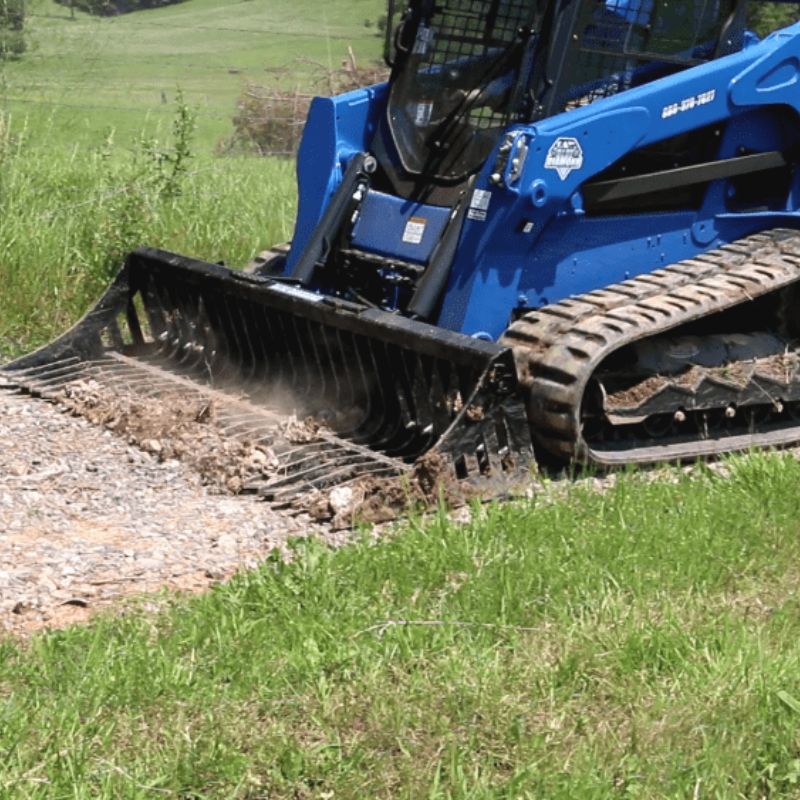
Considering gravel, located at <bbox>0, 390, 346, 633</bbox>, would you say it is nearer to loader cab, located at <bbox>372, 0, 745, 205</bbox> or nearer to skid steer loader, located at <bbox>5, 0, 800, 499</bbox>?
skid steer loader, located at <bbox>5, 0, 800, 499</bbox>

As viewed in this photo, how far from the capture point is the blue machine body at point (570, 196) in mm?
7012

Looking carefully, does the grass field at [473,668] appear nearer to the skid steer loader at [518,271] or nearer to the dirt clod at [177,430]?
the skid steer loader at [518,271]

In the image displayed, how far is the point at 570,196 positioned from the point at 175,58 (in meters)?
35.5

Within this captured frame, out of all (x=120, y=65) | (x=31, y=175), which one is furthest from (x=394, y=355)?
(x=120, y=65)

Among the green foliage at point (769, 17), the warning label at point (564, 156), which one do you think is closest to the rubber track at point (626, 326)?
the warning label at point (564, 156)

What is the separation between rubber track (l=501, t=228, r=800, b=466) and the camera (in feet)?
21.6

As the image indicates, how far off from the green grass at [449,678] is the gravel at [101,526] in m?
0.37

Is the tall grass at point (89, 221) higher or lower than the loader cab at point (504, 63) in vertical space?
lower

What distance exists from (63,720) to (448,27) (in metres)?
4.95

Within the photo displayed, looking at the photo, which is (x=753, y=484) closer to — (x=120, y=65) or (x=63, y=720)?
(x=63, y=720)

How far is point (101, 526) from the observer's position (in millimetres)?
5953

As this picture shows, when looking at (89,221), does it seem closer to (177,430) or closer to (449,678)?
(177,430)

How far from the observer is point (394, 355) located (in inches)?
273

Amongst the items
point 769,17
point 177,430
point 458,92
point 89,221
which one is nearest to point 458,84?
point 458,92
